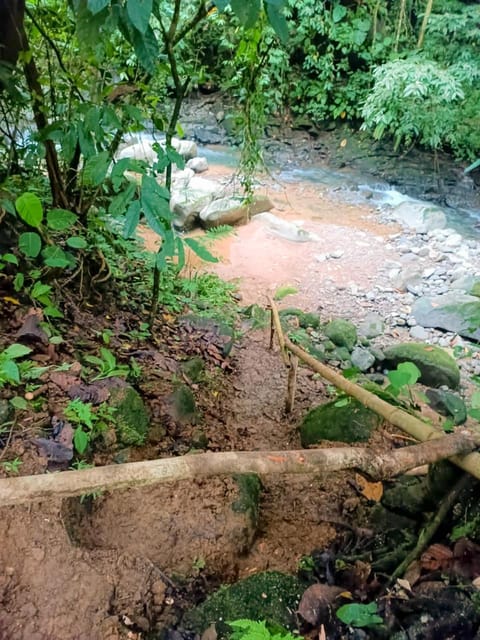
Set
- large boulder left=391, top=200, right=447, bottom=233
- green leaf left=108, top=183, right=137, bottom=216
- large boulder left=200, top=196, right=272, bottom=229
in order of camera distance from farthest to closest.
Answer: large boulder left=391, top=200, right=447, bottom=233
large boulder left=200, top=196, right=272, bottom=229
green leaf left=108, top=183, right=137, bottom=216

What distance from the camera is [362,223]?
369 inches

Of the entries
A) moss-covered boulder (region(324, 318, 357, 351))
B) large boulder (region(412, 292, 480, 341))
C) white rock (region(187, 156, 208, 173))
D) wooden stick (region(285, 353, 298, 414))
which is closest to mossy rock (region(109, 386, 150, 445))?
wooden stick (region(285, 353, 298, 414))

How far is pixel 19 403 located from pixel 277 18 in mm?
1688

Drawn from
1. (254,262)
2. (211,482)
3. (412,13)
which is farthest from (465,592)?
(412,13)

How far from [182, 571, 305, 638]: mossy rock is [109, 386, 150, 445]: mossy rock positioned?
2.99 ft

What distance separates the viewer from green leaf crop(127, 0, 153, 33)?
4.33ft

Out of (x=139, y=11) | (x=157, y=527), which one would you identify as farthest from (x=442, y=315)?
(x=139, y=11)

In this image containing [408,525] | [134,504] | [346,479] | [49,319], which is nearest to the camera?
[408,525]

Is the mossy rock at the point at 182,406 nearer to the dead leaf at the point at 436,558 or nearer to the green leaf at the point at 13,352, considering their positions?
the green leaf at the point at 13,352

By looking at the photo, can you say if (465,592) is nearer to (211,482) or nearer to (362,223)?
(211,482)

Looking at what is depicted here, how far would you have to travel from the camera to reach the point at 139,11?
4.34 ft

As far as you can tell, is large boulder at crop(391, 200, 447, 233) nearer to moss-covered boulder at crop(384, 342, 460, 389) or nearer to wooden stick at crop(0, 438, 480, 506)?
moss-covered boulder at crop(384, 342, 460, 389)

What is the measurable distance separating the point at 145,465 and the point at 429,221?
8.89 meters

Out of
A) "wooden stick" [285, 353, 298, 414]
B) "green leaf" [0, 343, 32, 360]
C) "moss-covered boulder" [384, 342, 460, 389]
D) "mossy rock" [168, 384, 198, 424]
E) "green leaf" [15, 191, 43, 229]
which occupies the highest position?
"green leaf" [15, 191, 43, 229]
